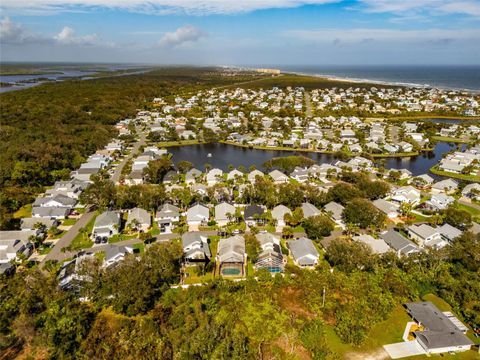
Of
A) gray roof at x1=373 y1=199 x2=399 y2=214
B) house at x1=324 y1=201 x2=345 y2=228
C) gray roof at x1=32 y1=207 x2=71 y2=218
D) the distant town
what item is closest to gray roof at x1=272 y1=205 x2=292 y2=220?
the distant town

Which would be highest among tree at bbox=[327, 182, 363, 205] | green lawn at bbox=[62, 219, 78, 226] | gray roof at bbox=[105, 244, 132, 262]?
tree at bbox=[327, 182, 363, 205]

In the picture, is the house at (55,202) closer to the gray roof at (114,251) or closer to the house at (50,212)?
the house at (50,212)

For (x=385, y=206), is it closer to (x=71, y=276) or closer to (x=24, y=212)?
(x=71, y=276)

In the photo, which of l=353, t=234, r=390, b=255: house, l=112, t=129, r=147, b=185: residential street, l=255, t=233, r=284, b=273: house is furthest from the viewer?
l=112, t=129, r=147, b=185: residential street

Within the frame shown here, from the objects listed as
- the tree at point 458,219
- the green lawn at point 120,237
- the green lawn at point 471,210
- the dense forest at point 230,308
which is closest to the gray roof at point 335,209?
the dense forest at point 230,308

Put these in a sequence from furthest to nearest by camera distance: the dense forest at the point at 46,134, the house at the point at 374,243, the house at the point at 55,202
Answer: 1. the dense forest at the point at 46,134
2. the house at the point at 55,202
3. the house at the point at 374,243

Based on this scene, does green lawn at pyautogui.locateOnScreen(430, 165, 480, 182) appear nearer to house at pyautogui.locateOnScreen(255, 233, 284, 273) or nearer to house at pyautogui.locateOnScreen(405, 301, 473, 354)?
house at pyautogui.locateOnScreen(405, 301, 473, 354)

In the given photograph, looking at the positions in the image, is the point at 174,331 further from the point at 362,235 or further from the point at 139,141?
the point at 139,141

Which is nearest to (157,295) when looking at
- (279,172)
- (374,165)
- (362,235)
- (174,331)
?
(174,331)
